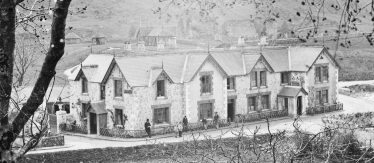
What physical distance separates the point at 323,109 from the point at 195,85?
13.0m

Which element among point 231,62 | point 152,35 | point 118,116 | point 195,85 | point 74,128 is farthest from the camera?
point 152,35

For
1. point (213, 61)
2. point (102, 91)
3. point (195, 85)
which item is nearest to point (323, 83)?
point (213, 61)

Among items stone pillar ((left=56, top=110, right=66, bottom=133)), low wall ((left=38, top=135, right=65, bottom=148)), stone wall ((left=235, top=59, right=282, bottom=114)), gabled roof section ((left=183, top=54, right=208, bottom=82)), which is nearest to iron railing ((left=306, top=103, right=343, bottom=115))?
stone wall ((left=235, top=59, right=282, bottom=114))

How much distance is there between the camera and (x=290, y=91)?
4728cm

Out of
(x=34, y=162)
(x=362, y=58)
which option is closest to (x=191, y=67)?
(x=34, y=162)

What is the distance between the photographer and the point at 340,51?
289 ft

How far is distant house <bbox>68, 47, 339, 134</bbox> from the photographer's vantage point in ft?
131

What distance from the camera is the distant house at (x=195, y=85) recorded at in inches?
1574

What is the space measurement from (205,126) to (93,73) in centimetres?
910

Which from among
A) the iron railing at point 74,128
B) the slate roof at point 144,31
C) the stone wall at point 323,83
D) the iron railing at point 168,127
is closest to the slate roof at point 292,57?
the stone wall at point 323,83

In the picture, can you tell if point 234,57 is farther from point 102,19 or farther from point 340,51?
point 102,19

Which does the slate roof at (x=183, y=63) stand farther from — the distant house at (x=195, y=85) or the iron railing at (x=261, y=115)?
the iron railing at (x=261, y=115)

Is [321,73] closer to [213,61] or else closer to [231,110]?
[231,110]

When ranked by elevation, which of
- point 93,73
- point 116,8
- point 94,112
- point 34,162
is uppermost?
point 116,8
